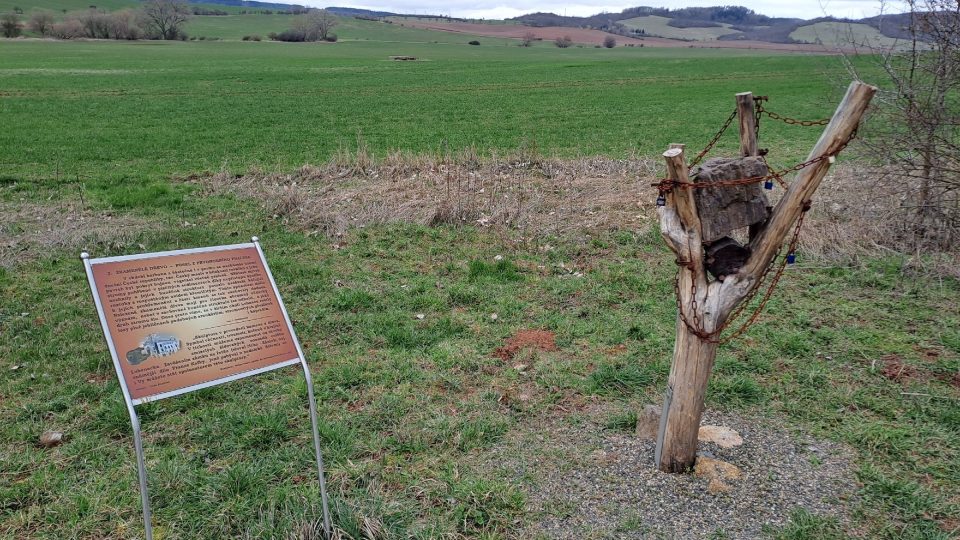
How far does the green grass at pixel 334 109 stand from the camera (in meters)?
18.3

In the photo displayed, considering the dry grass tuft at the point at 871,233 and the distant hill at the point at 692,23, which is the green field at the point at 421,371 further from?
the distant hill at the point at 692,23

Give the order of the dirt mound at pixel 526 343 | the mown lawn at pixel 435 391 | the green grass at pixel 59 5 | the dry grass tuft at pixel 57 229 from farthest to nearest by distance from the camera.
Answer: the green grass at pixel 59 5, the dry grass tuft at pixel 57 229, the dirt mound at pixel 526 343, the mown lawn at pixel 435 391

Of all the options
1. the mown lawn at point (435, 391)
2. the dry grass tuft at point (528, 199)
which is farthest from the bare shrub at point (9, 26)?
the mown lawn at point (435, 391)

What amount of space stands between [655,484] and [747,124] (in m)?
2.44

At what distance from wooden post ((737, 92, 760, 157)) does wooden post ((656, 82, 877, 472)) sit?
0.08 ft

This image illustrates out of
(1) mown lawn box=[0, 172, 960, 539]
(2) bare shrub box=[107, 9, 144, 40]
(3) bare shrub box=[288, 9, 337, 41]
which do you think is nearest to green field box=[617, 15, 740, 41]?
(3) bare shrub box=[288, 9, 337, 41]

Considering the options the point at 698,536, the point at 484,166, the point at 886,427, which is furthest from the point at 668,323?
the point at 484,166

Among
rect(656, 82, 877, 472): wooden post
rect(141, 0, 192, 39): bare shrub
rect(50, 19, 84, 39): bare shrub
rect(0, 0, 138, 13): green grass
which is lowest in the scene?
rect(656, 82, 877, 472): wooden post

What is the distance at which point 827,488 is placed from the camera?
14.2 ft

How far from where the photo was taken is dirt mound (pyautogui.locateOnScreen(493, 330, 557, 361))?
21.0 feet

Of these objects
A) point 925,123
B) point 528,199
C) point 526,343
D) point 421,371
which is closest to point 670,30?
point 528,199

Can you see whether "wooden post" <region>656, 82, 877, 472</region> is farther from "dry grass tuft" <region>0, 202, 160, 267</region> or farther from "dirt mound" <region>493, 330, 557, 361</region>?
"dry grass tuft" <region>0, 202, 160, 267</region>

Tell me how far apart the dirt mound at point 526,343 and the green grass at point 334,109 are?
7142mm

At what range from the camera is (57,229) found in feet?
33.0
